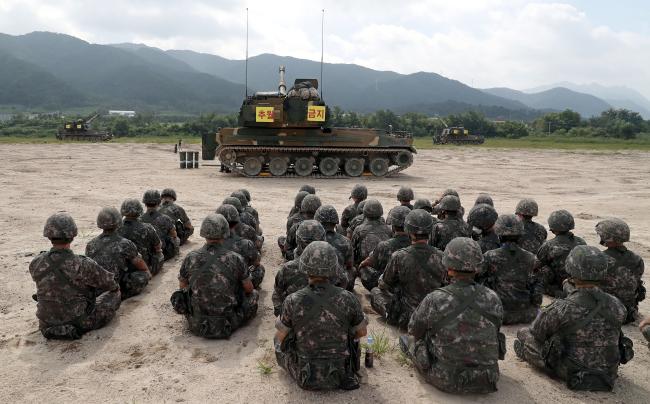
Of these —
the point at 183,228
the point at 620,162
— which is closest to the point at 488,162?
the point at 620,162

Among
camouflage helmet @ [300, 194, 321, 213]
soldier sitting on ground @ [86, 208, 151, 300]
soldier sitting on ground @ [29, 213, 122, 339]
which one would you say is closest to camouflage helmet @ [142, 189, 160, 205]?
soldier sitting on ground @ [86, 208, 151, 300]

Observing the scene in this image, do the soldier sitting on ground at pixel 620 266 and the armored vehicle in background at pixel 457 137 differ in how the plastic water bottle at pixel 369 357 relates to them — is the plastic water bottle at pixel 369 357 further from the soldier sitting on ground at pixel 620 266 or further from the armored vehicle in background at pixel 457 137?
the armored vehicle in background at pixel 457 137

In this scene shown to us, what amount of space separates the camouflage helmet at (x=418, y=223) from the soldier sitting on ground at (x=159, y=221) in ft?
15.3

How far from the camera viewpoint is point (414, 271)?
20.2 ft

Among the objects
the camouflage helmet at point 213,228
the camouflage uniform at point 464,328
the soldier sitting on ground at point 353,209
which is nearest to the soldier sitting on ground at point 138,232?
the camouflage helmet at point 213,228

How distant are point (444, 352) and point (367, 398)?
84cm

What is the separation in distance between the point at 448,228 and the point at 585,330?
3.33 metres

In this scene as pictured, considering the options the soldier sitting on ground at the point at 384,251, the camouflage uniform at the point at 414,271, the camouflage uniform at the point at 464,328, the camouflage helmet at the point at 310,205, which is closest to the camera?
the camouflage uniform at the point at 464,328

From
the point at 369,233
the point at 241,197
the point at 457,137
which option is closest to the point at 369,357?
the point at 369,233

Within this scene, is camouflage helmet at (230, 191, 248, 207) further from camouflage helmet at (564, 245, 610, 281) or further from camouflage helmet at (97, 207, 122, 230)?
camouflage helmet at (564, 245, 610, 281)

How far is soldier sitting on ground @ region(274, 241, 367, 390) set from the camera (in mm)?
4820

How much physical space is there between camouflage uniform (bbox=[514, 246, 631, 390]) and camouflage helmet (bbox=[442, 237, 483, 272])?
37.6 inches

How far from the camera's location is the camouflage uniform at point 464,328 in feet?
15.4

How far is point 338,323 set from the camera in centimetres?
486
